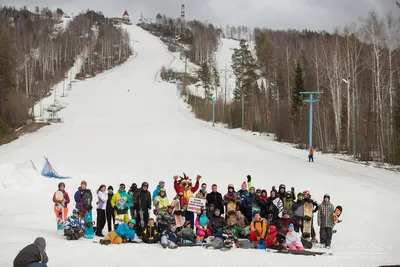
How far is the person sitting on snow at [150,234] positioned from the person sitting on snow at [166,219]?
241mm

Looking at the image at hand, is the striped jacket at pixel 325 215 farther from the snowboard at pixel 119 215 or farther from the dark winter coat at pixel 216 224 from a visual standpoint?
the snowboard at pixel 119 215

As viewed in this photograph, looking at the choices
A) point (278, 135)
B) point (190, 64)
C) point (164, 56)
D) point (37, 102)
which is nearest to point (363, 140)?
point (278, 135)

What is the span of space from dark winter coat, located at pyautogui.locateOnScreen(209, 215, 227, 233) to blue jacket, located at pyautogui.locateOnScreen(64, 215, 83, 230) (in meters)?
3.02

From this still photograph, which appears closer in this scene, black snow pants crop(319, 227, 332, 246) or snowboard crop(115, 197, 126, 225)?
black snow pants crop(319, 227, 332, 246)

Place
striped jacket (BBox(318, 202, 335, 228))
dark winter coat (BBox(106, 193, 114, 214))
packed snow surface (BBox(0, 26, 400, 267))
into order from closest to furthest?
packed snow surface (BBox(0, 26, 400, 267)), striped jacket (BBox(318, 202, 335, 228)), dark winter coat (BBox(106, 193, 114, 214))

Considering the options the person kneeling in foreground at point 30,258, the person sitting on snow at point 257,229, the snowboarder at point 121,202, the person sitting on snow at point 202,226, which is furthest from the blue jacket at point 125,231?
the person kneeling in foreground at point 30,258

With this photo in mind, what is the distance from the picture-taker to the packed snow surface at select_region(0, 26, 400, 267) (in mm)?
8688

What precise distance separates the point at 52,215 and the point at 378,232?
9091mm

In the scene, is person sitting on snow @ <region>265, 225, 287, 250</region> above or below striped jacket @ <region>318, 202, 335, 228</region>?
below

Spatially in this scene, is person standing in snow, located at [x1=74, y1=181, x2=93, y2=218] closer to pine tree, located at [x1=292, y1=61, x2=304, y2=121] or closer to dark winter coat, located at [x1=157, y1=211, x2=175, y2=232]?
dark winter coat, located at [x1=157, y1=211, x2=175, y2=232]

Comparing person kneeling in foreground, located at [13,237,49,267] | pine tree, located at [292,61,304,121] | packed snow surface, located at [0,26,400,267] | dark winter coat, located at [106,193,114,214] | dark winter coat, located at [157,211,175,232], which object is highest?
pine tree, located at [292,61,304,121]

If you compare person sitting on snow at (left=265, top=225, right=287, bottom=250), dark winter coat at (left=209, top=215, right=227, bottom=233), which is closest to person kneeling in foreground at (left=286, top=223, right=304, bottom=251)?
person sitting on snow at (left=265, top=225, right=287, bottom=250)

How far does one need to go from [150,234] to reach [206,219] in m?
1.34

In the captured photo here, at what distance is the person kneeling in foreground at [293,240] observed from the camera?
9.47 m
